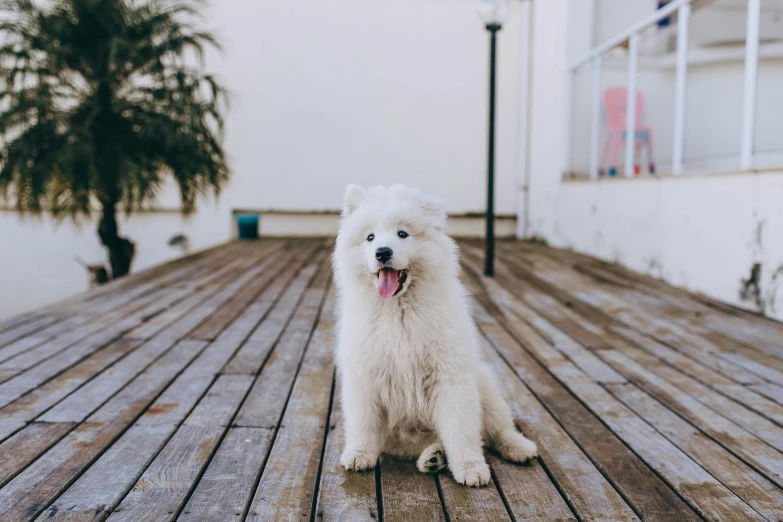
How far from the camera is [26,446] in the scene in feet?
6.97

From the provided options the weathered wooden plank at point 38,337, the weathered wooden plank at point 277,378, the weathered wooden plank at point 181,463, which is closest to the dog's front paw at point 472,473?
the weathered wooden plank at point 181,463

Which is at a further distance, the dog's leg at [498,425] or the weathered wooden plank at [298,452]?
the dog's leg at [498,425]

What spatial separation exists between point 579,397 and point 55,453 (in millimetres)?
2034

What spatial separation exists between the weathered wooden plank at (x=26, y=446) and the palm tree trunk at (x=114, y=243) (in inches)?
161

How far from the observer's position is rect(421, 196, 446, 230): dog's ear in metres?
2.02

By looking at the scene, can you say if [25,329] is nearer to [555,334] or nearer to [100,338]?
[100,338]

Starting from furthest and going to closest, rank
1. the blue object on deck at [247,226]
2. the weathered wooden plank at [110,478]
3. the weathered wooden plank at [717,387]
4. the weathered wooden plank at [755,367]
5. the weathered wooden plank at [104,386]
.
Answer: the blue object on deck at [247,226] < the weathered wooden plank at [755,367] < the weathered wooden plank at [717,387] < the weathered wooden plank at [104,386] < the weathered wooden plank at [110,478]

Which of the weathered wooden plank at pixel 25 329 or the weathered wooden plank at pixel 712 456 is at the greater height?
the weathered wooden plank at pixel 25 329

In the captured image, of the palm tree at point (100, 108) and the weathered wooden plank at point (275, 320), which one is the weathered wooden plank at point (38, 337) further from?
the palm tree at point (100, 108)

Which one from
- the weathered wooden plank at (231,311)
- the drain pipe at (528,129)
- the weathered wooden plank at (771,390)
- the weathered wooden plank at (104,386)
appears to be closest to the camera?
the weathered wooden plank at (104,386)

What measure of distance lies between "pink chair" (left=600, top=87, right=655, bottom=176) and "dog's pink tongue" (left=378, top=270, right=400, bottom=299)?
472cm

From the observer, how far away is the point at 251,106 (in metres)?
9.60

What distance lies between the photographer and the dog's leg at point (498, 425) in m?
2.06

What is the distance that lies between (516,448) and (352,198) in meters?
1.00
